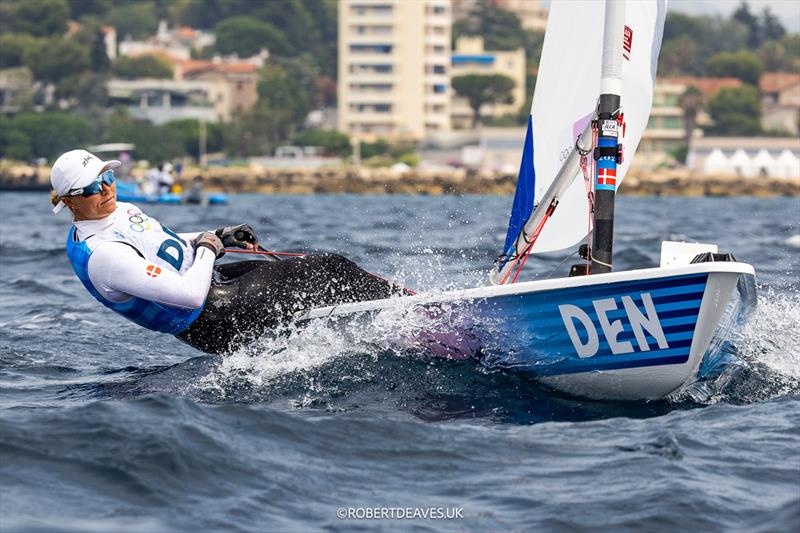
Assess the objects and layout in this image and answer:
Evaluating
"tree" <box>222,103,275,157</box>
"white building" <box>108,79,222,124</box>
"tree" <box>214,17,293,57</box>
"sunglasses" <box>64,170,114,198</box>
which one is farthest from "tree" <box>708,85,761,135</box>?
"sunglasses" <box>64,170,114,198</box>

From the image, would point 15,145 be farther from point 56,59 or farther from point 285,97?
point 285,97

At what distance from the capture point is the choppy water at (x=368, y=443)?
4.45 metres

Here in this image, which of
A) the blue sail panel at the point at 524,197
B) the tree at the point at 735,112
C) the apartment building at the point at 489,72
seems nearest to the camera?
the blue sail panel at the point at 524,197

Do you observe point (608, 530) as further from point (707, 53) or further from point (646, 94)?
point (707, 53)

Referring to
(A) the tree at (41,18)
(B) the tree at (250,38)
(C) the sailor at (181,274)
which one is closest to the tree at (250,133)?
(A) the tree at (41,18)

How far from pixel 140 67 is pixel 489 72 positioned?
101ft

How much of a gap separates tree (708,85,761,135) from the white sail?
100 meters

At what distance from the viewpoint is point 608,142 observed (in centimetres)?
634

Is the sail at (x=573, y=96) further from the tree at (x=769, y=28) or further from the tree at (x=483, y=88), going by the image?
the tree at (x=769, y=28)

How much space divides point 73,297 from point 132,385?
170 inches

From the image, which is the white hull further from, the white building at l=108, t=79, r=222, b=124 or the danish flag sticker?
the white building at l=108, t=79, r=222, b=124

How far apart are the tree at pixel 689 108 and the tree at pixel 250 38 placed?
4450cm

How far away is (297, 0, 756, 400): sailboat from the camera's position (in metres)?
5.69

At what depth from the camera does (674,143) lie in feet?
336
